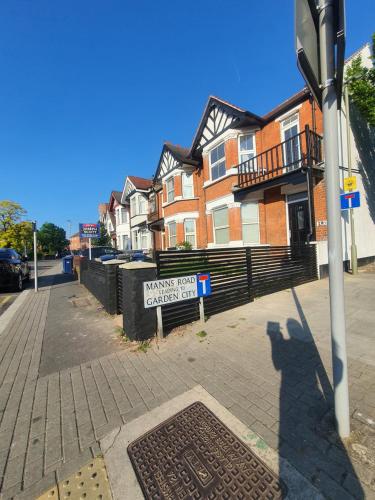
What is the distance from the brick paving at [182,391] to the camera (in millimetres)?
1789

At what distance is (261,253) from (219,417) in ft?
16.0

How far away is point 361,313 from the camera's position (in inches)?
188

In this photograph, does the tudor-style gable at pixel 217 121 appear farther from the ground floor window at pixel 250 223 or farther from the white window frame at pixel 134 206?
the white window frame at pixel 134 206

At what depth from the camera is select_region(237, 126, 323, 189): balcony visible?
779 cm

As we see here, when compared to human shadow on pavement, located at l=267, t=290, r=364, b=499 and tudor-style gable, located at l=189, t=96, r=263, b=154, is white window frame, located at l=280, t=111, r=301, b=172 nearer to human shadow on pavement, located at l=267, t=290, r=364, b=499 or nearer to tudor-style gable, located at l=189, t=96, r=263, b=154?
tudor-style gable, located at l=189, t=96, r=263, b=154

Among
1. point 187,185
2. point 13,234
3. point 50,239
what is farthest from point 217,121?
point 50,239

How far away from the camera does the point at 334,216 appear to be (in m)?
1.85

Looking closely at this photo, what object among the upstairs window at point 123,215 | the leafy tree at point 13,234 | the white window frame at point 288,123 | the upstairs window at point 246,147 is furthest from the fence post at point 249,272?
the leafy tree at point 13,234

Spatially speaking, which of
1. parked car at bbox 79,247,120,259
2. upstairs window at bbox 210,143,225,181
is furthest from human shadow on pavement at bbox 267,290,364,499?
parked car at bbox 79,247,120,259

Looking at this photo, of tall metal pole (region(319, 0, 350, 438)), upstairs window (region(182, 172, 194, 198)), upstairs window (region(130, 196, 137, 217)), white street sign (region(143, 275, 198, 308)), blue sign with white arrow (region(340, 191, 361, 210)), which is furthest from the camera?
upstairs window (region(130, 196, 137, 217))

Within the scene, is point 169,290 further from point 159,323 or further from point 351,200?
point 351,200

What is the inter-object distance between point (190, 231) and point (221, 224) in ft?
10.7

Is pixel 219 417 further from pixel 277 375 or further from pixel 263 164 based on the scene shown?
pixel 263 164

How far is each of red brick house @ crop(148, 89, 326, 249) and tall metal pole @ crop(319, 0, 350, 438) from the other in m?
6.53
